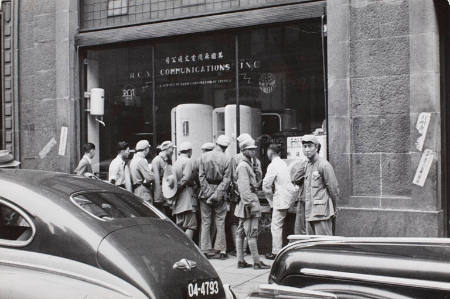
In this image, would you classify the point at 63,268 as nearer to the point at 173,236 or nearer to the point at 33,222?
the point at 33,222

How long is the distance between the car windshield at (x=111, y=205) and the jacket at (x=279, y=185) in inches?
166

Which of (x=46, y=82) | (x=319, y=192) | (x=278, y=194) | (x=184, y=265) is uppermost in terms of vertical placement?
(x=46, y=82)

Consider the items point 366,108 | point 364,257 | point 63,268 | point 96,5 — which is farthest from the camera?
point 96,5

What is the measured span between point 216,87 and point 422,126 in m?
3.96

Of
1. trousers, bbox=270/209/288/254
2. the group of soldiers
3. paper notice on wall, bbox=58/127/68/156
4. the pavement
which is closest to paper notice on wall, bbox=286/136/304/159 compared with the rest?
the group of soldiers

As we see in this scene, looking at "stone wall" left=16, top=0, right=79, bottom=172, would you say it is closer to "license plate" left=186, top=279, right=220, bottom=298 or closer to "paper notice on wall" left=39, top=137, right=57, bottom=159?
"paper notice on wall" left=39, top=137, right=57, bottom=159

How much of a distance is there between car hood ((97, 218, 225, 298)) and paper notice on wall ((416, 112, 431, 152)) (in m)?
5.04

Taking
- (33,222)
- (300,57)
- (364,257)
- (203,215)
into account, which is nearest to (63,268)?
(33,222)

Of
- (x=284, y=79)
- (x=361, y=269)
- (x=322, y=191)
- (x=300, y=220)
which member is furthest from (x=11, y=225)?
(x=284, y=79)

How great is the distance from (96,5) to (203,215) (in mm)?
5567

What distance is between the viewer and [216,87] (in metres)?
11.3

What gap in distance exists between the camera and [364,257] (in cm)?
368

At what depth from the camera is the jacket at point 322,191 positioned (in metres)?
8.20

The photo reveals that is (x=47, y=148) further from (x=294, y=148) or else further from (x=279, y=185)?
(x=279, y=185)
